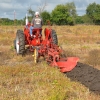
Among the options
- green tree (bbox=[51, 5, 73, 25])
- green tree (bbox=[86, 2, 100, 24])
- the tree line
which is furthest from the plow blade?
green tree (bbox=[86, 2, 100, 24])

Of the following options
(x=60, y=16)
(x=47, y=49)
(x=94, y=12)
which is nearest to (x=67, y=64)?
(x=47, y=49)

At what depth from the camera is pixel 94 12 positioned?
8156 centimetres

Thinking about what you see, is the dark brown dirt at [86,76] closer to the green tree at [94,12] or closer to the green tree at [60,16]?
the green tree at [60,16]

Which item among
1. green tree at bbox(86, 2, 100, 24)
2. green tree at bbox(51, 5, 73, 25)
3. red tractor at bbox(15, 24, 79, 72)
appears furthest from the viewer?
green tree at bbox(86, 2, 100, 24)

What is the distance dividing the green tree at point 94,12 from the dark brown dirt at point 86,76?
65.9m

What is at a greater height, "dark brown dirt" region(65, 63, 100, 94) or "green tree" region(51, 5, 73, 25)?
"green tree" region(51, 5, 73, 25)

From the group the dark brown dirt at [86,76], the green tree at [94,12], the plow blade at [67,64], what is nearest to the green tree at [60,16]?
the green tree at [94,12]

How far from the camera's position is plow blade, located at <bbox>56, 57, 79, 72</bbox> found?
343 inches

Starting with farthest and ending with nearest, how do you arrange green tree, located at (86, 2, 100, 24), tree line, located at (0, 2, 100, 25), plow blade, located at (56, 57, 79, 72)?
green tree, located at (86, 2, 100, 24), tree line, located at (0, 2, 100, 25), plow blade, located at (56, 57, 79, 72)

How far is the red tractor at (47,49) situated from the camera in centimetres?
902

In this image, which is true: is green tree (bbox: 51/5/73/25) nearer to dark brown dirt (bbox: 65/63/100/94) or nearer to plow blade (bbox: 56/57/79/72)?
plow blade (bbox: 56/57/79/72)

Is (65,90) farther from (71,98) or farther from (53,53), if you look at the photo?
(53,53)

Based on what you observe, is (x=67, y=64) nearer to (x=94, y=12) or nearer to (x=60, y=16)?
(x=60, y=16)

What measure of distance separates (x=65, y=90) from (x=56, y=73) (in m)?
1.69
